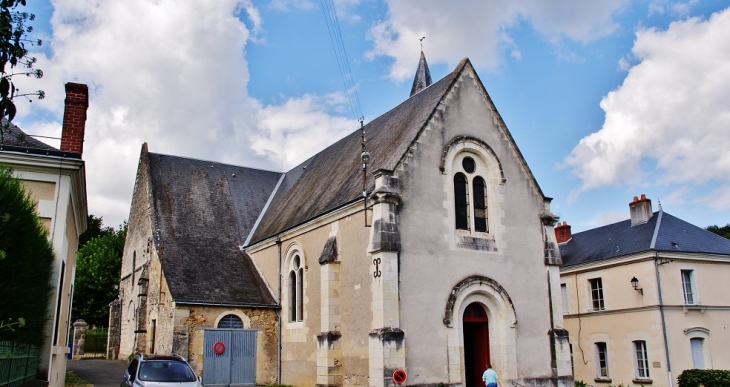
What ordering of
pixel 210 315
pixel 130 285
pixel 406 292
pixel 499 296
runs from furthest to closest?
1. pixel 130 285
2. pixel 210 315
3. pixel 499 296
4. pixel 406 292

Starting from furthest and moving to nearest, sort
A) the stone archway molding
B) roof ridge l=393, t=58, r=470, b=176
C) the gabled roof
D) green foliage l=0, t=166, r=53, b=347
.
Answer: the gabled roof, roof ridge l=393, t=58, r=470, b=176, the stone archway molding, green foliage l=0, t=166, r=53, b=347

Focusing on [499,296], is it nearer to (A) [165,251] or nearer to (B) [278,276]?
(B) [278,276]

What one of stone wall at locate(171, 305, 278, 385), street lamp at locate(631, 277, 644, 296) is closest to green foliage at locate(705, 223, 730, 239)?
street lamp at locate(631, 277, 644, 296)

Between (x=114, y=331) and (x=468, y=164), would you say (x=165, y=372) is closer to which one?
(x=468, y=164)

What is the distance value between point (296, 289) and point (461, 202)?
6.13 meters

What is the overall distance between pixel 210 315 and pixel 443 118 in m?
9.46

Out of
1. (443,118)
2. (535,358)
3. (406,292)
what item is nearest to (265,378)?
(406,292)

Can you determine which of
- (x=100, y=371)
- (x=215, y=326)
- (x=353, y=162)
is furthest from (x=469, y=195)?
(x=100, y=371)

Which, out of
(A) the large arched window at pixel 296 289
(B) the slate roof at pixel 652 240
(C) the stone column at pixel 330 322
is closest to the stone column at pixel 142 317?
(A) the large arched window at pixel 296 289

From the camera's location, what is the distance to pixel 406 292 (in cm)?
1432

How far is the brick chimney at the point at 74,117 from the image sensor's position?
45.0 feet

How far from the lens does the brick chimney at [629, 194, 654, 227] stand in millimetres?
24609

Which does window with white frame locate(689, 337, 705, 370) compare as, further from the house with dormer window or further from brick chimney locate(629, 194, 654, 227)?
brick chimney locate(629, 194, 654, 227)

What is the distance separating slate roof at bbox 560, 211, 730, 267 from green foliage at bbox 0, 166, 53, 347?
67.2 ft
